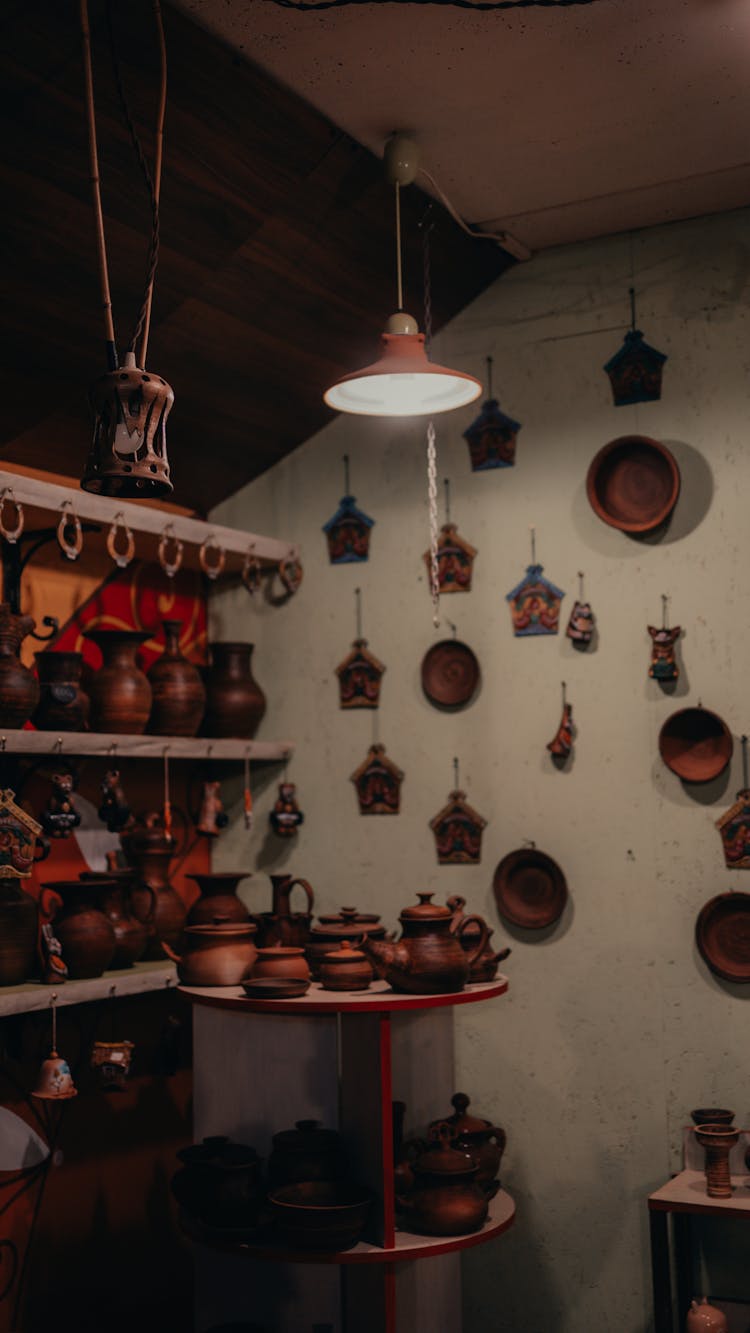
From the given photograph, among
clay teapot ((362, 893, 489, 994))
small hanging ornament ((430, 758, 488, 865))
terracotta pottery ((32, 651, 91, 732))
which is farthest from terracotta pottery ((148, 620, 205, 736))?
clay teapot ((362, 893, 489, 994))

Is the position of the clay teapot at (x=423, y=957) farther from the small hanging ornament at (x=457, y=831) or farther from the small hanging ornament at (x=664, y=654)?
the small hanging ornament at (x=664, y=654)

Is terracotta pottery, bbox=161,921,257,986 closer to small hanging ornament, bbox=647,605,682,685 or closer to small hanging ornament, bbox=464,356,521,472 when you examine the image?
small hanging ornament, bbox=647,605,682,685

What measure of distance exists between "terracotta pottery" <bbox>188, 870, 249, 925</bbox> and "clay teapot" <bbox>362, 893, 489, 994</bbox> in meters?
0.84

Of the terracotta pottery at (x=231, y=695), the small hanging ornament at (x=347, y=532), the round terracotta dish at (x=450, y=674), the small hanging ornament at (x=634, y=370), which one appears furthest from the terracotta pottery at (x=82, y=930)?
the small hanging ornament at (x=634, y=370)

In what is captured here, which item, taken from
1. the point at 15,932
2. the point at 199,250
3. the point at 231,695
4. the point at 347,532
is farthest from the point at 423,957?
the point at 199,250

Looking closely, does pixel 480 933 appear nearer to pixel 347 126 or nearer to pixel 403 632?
pixel 403 632

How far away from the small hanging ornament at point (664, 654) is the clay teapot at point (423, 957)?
1053 mm

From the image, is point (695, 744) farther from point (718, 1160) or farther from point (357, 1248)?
point (357, 1248)

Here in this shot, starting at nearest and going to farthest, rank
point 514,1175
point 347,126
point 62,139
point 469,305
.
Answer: point 62,139 < point 347,126 < point 514,1175 < point 469,305

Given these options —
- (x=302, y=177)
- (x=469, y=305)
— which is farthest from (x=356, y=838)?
(x=302, y=177)

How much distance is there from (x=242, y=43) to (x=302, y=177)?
→ 18.9 inches

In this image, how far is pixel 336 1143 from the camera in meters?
3.02

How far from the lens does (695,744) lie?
3688mm

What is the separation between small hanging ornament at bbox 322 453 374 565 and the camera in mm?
4332
